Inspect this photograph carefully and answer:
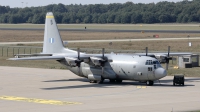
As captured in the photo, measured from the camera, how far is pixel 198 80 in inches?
1933

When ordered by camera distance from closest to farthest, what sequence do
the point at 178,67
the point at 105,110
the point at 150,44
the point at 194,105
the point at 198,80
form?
1. the point at 105,110
2. the point at 194,105
3. the point at 198,80
4. the point at 178,67
5. the point at 150,44

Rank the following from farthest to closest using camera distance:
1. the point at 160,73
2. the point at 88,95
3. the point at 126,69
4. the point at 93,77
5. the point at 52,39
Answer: the point at 52,39
the point at 93,77
the point at 126,69
the point at 160,73
the point at 88,95

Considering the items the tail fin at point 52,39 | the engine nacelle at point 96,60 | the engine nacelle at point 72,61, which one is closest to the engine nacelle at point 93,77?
the engine nacelle at point 96,60

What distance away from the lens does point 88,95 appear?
125 ft

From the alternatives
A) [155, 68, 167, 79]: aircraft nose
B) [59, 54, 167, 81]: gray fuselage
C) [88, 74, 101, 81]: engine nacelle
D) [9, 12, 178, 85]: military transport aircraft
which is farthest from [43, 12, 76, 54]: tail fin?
[155, 68, 167, 79]: aircraft nose

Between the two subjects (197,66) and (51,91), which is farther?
(197,66)

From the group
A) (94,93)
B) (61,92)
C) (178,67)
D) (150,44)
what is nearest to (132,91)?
(94,93)

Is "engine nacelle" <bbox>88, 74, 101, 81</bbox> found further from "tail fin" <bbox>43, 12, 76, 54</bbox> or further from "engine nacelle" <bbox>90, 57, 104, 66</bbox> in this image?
"tail fin" <bbox>43, 12, 76, 54</bbox>

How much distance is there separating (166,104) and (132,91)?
23.9 ft

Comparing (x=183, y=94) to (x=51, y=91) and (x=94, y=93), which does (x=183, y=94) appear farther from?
(x=51, y=91)

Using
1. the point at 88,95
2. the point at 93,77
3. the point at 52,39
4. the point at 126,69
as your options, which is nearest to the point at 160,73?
the point at 126,69

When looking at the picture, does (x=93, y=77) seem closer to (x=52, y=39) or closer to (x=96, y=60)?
(x=96, y=60)

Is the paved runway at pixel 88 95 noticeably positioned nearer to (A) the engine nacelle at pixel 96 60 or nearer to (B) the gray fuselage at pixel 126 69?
(B) the gray fuselage at pixel 126 69

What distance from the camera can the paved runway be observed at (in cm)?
3198
